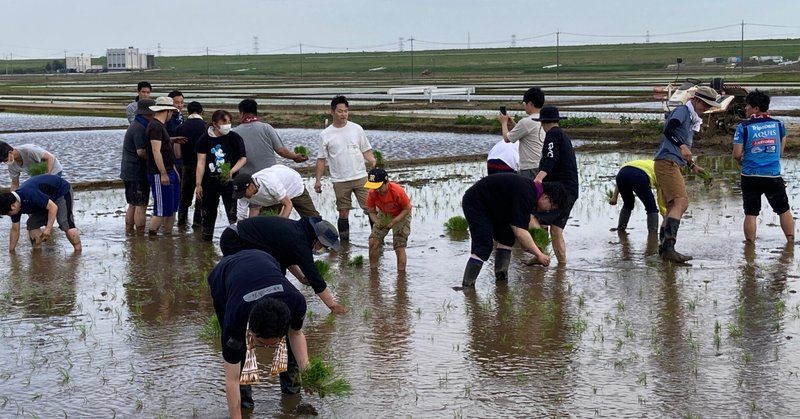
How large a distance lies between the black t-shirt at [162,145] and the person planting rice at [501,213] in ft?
15.0

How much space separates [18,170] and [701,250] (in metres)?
7.71

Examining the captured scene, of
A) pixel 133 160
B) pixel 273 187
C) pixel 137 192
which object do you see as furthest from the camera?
pixel 137 192

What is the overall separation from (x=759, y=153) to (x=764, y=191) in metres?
0.40

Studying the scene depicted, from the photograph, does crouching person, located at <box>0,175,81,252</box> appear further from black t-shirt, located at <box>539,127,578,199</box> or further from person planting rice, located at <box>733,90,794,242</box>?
person planting rice, located at <box>733,90,794,242</box>

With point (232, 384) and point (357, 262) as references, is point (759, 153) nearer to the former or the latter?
point (357, 262)

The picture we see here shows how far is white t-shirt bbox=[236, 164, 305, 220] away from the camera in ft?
32.8

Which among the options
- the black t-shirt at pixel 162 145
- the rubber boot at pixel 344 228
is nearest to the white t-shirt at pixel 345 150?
A: the rubber boot at pixel 344 228

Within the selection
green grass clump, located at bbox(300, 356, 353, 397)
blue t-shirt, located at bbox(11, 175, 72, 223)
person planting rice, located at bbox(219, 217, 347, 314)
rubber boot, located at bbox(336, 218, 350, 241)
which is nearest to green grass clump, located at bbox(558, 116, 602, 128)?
rubber boot, located at bbox(336, 218, 350, 241)

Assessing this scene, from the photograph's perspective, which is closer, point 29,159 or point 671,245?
point 671,245

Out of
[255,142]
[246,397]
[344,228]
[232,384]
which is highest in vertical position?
[255,142]

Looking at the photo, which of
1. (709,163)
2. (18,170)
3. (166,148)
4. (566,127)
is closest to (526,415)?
(166,148)

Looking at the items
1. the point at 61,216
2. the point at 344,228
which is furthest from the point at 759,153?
the point at 61,216

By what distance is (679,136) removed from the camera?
1108cm

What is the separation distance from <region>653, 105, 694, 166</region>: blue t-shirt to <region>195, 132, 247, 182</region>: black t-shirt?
4467 millimetres
